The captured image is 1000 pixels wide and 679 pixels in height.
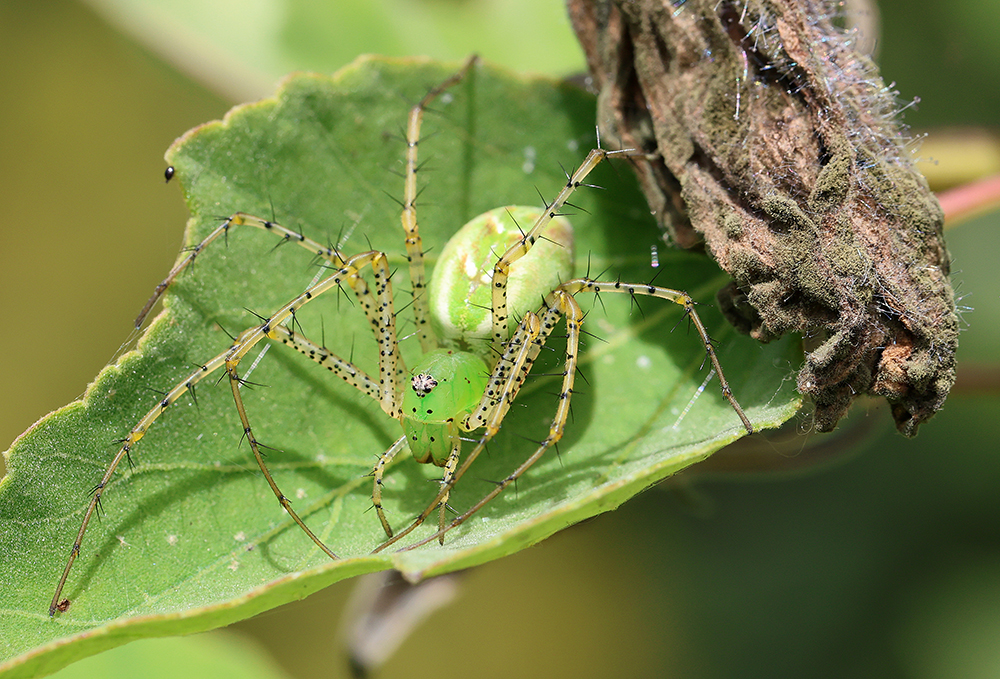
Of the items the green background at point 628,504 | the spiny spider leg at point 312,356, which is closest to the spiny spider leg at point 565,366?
the spiny spider leg at point 312,356

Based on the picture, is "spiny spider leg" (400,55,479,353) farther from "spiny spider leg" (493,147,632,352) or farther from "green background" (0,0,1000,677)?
"green background" (0,0,1000,677)

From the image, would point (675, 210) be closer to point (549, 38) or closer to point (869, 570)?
point (549, 38)

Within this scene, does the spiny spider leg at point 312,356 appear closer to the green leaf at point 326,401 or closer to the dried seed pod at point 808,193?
the green leaf at point 326,401

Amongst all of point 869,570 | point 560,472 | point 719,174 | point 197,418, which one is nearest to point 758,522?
point 869,570

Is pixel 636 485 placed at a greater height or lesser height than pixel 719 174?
lesser

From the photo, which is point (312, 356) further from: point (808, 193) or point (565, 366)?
point (808, 193)

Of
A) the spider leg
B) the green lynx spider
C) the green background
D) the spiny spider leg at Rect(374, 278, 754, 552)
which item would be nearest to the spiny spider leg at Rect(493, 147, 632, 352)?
the green lynx spider
